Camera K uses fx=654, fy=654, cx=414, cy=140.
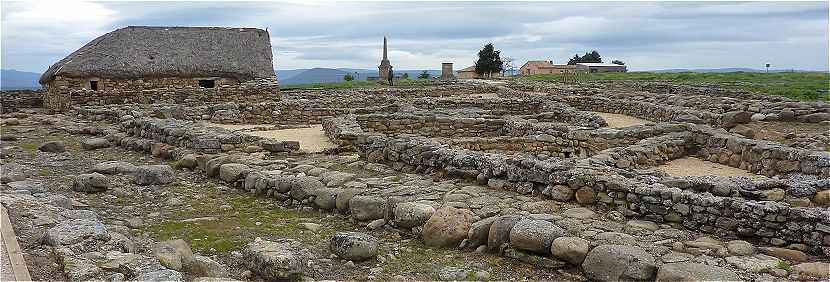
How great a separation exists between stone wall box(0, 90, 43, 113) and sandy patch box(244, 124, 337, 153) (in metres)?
14.2

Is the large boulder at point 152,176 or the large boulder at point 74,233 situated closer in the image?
the large boulder at point 74,233

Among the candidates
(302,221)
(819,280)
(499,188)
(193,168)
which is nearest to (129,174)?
(193,168)

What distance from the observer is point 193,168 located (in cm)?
1147

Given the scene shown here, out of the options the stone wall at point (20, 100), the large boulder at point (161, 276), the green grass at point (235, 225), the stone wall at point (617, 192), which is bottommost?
the green grass at point (235, 225)

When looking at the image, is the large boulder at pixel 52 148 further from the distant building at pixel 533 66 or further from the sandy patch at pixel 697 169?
the distant building at pixel 533 66

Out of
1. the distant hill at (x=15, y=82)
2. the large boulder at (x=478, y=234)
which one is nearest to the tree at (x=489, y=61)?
the distant hill at (x=15, y=82)

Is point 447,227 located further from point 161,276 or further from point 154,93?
point 154,93

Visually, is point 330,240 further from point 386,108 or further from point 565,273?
point 386,108

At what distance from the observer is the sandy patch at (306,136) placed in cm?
1455

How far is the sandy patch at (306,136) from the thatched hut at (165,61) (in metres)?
7.32

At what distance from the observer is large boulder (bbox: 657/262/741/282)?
5.23m

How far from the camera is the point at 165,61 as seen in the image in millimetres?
27234

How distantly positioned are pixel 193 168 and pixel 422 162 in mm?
4181

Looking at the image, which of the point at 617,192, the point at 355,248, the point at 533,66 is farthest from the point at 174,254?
the point at 533,66
